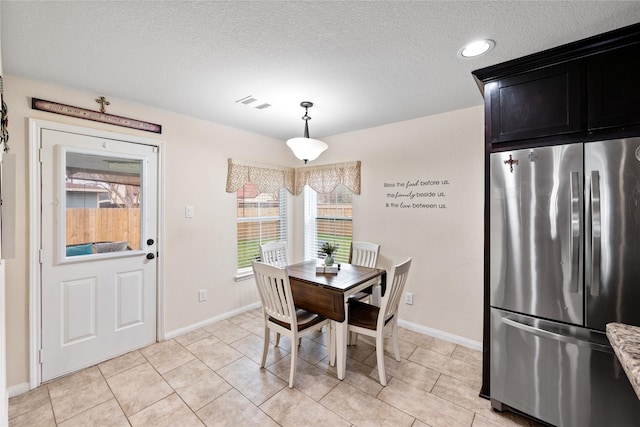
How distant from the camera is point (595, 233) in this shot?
1.57 m

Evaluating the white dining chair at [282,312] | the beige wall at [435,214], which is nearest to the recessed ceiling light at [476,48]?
the beige wall at [435,214]

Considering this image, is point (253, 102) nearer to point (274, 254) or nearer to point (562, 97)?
point (274, 254)

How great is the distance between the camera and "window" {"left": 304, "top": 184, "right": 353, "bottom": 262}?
3793mm

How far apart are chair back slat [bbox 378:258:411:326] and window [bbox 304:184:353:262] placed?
149 centimetres

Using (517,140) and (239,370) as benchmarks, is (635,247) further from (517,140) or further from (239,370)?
(239,370)

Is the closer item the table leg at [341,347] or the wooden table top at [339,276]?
the table leg at [341,347]

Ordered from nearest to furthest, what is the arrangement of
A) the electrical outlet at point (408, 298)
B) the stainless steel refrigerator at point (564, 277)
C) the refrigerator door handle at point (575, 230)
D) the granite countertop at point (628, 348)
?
the granite countertop at point (628, 348), the stainless steel refrigerator at point (564, 277), the refrigerator door handle at point (575, 230), the electrical outlet at point (408, 298)

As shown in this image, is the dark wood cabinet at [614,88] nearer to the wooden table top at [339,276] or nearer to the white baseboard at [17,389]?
the wooden table top at [339,276]

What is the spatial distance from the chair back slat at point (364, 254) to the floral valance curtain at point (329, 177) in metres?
0.71

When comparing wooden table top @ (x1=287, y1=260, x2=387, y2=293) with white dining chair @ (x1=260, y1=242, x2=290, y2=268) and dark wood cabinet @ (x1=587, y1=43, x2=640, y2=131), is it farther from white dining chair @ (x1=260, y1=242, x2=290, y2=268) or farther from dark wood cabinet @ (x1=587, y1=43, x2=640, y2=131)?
dark wood cabinet @ (x1=587, y1=43, x2=640, y2=131)

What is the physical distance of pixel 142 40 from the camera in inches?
64.9

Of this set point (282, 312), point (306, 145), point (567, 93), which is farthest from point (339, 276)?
point (567, 93)

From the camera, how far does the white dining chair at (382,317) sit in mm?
2158

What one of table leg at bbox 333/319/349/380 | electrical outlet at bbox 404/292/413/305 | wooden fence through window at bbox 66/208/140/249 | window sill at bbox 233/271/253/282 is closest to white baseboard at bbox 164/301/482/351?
electrical outlet at bbox 404/292/413/305
